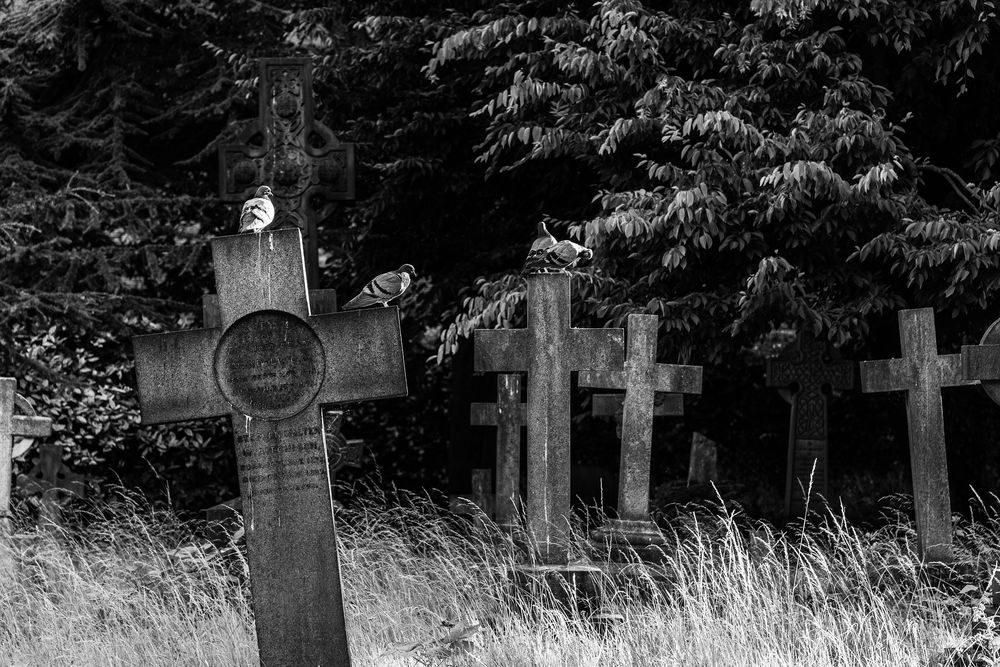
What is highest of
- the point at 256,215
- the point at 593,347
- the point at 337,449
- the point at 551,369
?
the point at 256,215

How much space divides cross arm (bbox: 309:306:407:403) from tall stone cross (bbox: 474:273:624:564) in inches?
58.6

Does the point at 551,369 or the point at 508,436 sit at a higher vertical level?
the point at 551,369

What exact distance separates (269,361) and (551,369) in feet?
6.39

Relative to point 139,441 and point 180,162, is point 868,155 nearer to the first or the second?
point 180,162

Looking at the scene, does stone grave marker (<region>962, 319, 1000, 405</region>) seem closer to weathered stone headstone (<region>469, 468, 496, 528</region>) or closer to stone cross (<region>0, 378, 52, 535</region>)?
weathered stone headstone (<region>469, 468, 496, 528</region>)

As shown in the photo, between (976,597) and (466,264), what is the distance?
7.13 metres

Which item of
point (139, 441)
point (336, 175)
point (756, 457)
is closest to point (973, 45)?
point (336, 175)

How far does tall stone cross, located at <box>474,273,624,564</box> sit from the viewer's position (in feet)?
22.1

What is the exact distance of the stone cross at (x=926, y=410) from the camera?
702 cm

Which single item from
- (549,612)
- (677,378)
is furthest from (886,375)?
(549,612)

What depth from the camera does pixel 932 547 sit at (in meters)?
6.99

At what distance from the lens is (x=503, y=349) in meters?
6.90

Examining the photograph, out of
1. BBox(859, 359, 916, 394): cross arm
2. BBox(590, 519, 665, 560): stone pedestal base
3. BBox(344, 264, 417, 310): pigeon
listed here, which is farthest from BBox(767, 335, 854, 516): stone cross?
BBox(344, 264, 417, 310): pigeon

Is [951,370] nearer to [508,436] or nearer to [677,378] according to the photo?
[677,378]
